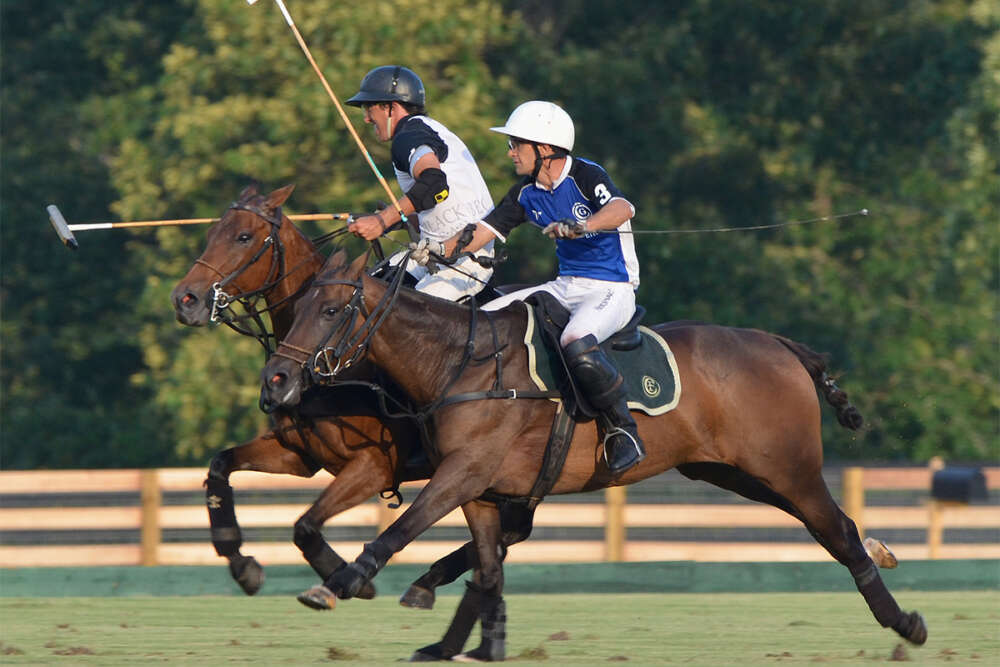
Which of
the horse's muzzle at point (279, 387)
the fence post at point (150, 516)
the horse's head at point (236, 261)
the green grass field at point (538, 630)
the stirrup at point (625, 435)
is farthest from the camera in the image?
the fence post at point (150, 516)

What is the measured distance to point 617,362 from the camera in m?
7.45

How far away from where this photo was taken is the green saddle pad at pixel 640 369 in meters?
7.25

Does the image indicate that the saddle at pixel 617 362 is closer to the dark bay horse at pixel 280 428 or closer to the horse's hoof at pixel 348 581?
the dark bay horse at pixel 280 428

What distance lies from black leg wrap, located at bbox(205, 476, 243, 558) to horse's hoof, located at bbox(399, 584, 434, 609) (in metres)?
1.01

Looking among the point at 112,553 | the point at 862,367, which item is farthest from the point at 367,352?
the point at 862,367

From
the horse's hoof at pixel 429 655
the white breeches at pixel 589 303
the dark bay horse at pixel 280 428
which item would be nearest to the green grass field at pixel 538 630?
the horse's hoof at pixel 429 655

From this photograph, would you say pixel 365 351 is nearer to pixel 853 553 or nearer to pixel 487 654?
pixel 487 654

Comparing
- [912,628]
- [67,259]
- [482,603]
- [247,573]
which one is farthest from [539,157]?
[67,259]

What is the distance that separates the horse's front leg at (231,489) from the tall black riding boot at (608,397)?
1585 millimetres

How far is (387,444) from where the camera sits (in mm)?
7754

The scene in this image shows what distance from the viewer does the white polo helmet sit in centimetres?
729

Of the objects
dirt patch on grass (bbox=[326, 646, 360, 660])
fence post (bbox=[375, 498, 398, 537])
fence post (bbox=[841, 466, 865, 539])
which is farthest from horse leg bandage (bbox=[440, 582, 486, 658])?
fence post (bbox=[841, 466, 865, 539])

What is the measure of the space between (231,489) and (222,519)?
6.0 inches

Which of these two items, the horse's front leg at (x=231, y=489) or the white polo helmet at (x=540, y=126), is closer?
the white polo helmet at (x=540, y=126)
